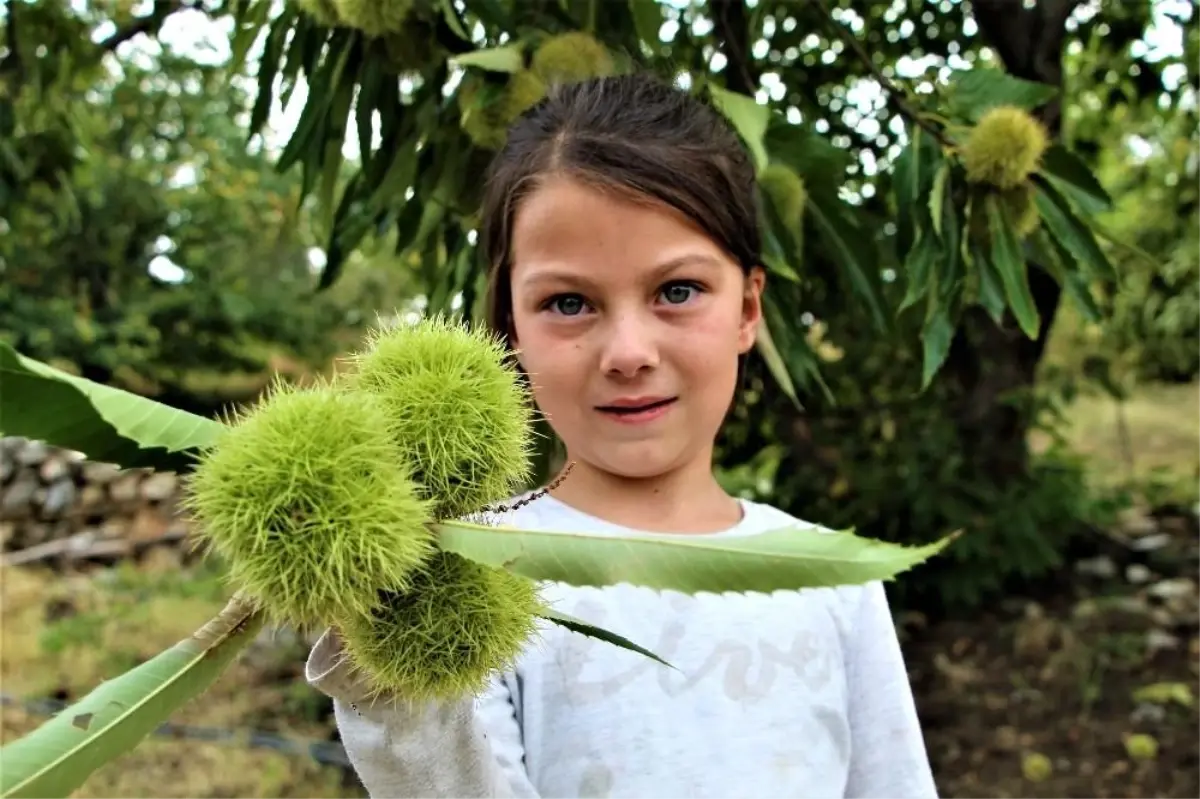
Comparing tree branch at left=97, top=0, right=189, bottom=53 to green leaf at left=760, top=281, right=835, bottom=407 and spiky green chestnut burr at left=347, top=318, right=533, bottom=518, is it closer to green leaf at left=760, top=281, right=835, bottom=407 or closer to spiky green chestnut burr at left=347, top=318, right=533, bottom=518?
green leaf at left=760, top=281, right=835, bottom=407

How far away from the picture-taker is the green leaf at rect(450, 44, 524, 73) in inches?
44.1

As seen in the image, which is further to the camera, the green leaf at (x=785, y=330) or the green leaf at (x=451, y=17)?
the green leaf at (x=785, y=330)

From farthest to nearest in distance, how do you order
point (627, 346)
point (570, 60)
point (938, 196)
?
point (938, 196)
point (570, 60)
point (627, 346)

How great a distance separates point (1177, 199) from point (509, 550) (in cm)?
350

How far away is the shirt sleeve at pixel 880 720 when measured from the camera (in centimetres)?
105

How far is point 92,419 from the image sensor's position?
0.44m

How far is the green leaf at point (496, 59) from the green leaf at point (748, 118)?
24 centimetres

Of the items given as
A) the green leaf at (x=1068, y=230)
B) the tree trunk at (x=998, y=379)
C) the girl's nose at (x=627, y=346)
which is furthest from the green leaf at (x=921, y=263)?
the tree trunk at (x=998, y=379)

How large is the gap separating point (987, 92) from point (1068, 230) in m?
0.22

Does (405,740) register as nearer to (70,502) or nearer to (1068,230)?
(1068,230)

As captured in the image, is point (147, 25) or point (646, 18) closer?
point (646, 18)

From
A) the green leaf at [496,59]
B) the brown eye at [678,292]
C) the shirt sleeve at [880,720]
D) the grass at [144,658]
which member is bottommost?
the grass at [144,658]

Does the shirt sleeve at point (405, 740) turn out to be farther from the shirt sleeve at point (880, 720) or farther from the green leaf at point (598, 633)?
the shirt sleeve at point (880, 720)

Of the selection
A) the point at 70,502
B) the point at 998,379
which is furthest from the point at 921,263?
the point at 70,502
